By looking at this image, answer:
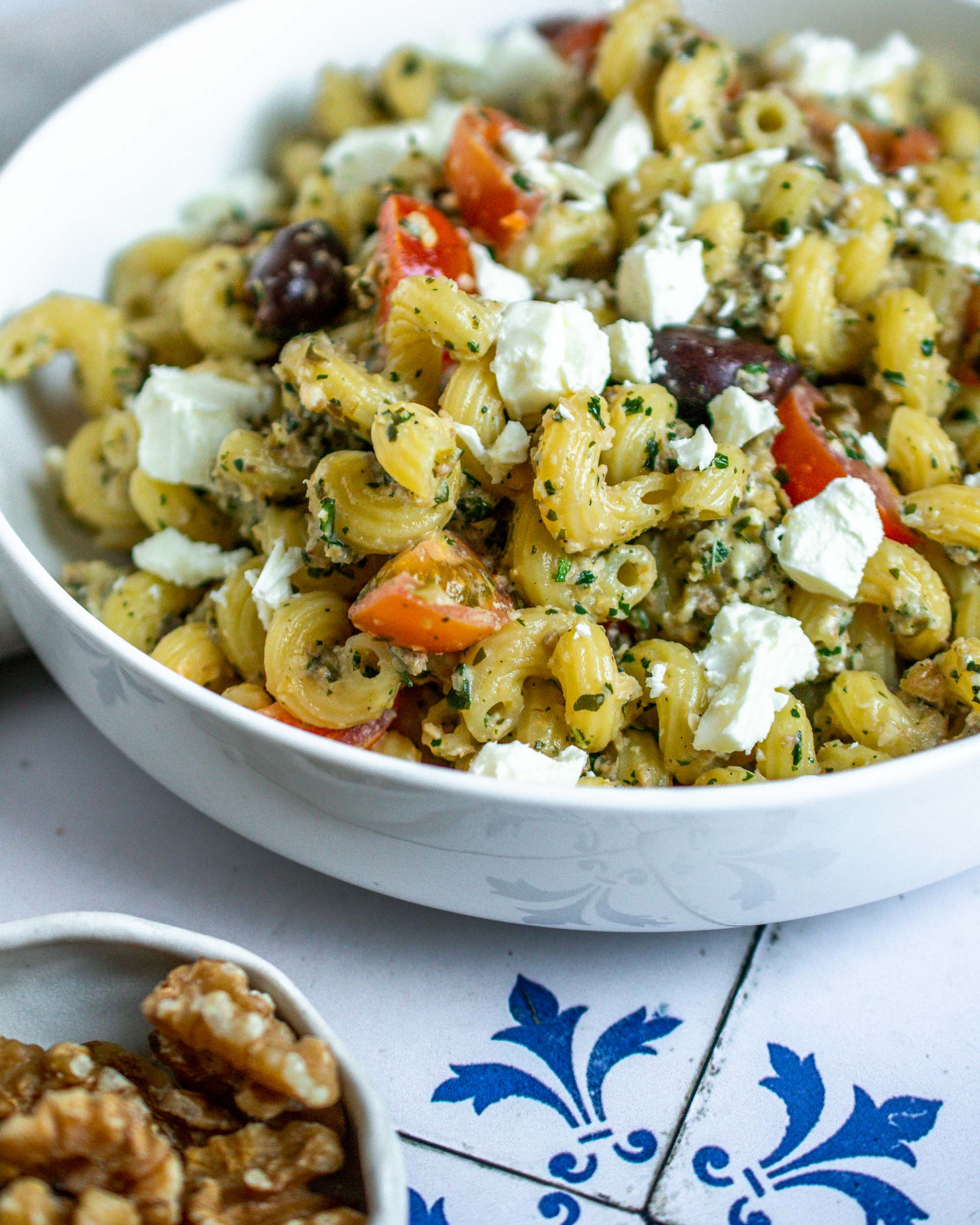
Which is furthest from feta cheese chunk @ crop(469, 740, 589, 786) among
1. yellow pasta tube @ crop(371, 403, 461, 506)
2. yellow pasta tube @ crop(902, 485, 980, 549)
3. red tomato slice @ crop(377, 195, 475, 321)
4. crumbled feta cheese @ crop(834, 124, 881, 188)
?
crumbled feta cheese @ crop(834, 124, 881, 188)

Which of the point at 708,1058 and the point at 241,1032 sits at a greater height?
the point at 241,1032

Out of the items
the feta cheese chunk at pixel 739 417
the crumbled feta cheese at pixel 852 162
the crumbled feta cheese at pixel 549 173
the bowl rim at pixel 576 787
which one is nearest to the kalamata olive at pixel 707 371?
the feta cheese chunk at pixel 739 417

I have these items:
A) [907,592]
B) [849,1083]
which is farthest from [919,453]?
[849,1083]

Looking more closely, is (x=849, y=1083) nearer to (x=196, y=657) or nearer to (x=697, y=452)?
(x=697, y=452)

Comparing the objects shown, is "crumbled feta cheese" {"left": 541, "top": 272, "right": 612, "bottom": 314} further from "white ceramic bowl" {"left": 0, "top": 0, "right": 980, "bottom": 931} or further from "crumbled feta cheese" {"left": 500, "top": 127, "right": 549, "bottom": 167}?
"white ceramic bowl" {"left": 0, "top": 0, "right": 980, "bottom": 931}

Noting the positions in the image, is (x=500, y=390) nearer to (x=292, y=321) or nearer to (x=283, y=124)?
(x=292, y=321)

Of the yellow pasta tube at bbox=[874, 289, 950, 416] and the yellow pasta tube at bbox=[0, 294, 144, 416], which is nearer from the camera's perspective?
the yellow pasta tube at bbox=[874, 289, 950, 416]
